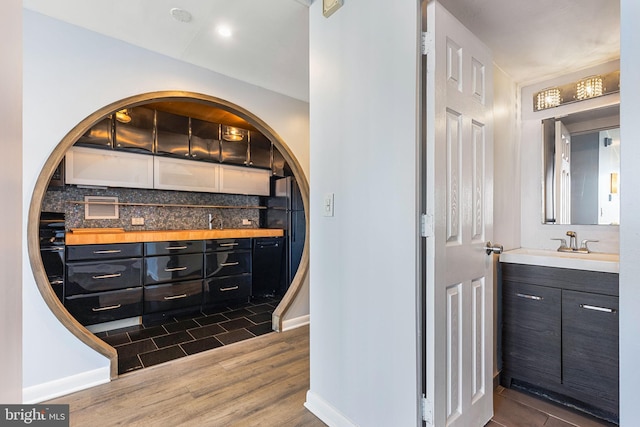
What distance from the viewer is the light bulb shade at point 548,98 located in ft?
7.30

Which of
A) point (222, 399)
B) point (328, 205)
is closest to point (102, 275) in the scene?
point (222, 399)

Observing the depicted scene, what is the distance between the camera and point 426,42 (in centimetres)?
133

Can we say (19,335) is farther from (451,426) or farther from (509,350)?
(509,350)

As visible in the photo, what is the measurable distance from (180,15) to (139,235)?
2.14m

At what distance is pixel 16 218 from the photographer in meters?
0.73

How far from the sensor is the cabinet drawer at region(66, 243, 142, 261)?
275 cm

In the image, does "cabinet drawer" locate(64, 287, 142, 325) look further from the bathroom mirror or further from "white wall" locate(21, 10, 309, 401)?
the bathroom mirror

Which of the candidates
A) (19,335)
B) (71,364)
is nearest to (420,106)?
(19,335)

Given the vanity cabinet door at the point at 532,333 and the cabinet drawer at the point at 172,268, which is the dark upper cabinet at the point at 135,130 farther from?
the vanity cabinet door at the point at 532,333

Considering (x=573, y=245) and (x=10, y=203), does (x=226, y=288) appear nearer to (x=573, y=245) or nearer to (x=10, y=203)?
(x=10, y=203)

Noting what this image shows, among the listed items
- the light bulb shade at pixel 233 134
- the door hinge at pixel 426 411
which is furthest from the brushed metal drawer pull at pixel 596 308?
the light bulb shade at pixel 233 134

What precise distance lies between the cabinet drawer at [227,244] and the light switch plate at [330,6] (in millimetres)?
2758

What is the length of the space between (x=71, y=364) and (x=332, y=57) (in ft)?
8.37

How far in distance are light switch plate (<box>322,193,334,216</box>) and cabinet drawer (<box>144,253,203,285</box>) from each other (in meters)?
2.32
